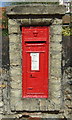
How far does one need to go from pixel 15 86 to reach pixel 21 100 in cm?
31

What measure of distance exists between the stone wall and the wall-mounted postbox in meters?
0.08

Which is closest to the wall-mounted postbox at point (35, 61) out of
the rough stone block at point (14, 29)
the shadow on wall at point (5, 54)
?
the rough stone block at point (14, 29)

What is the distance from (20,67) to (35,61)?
313mm

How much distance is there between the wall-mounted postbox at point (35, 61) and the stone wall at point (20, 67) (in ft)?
0.26

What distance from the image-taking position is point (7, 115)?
3830mm

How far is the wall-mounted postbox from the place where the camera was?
3.46 metres

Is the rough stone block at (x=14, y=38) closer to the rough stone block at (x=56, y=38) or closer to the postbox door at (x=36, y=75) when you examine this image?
the postbox door at (x=36, y=75)

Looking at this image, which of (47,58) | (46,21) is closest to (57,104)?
(47,58)

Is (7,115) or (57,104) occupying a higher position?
(57,104)

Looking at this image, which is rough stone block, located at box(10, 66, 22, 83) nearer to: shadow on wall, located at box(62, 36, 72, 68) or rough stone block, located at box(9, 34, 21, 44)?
rough stone block, located at box(9, 34, 21, 44)

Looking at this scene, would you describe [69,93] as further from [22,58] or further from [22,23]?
[22,23]

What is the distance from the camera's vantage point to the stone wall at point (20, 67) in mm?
3338

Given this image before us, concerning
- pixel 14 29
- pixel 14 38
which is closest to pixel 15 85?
pixel 14 38

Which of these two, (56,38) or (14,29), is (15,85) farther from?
(56,38)
